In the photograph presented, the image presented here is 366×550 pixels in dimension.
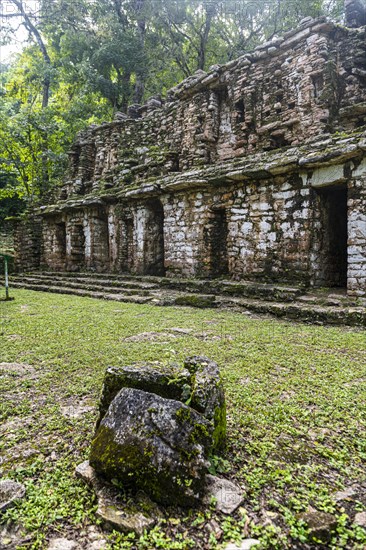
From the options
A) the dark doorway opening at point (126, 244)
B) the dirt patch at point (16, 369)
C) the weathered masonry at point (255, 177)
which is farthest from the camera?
the dark doorway opening at point (126, 244)

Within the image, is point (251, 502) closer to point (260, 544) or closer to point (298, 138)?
point (260, 544)

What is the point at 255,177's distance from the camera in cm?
862

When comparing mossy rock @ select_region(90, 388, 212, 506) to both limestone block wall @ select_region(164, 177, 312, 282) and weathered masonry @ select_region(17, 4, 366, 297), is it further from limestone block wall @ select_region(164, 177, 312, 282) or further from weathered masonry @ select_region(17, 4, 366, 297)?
limestone block wall @ select_region(164, 177, 312, 282)

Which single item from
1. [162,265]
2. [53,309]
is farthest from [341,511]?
[162,265]

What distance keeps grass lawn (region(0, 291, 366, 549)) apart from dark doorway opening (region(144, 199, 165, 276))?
6544 mm

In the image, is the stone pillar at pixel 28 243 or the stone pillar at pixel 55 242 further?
the stone pillar at pixel 28 243

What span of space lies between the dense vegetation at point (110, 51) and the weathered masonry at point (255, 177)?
8296 millimetres

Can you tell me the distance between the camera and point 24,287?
539 inches

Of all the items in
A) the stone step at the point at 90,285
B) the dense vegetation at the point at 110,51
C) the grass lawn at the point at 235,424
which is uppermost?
the dense vegetation at the point at 110,51

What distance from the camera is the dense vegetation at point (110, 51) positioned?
20.1m

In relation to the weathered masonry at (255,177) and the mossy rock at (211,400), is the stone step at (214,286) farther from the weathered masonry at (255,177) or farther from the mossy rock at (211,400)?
the mossy rock at (211,400)

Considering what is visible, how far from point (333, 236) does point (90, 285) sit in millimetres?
7953

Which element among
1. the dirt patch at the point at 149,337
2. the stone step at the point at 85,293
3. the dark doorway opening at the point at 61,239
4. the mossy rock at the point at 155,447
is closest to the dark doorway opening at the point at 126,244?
the stone step at the point at 85,293

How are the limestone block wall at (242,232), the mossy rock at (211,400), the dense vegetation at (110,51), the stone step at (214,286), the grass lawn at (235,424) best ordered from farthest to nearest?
the dense vegetation at (110,51) < the limestone block wall at (242,232) < the stone step at (214,286) < the mossy rock at (211,400) < the grass lawn at (235,424)
